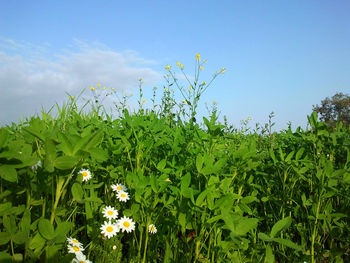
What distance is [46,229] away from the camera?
1.41 m

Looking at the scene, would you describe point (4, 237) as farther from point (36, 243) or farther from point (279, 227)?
point (279, 227)

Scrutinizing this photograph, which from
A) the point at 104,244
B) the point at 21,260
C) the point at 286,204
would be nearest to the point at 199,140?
the point at 286,204

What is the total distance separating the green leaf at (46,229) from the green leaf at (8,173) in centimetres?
22

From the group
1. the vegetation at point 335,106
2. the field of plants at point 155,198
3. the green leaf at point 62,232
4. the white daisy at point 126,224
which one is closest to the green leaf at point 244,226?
the field of plants at point 155,198

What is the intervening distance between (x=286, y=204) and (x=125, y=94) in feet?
14.0

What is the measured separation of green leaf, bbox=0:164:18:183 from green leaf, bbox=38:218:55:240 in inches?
8.7

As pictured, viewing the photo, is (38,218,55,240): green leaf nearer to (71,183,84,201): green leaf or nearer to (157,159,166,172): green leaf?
(71,183,84,201): green leaf

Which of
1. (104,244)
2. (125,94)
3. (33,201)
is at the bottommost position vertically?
(104,244)

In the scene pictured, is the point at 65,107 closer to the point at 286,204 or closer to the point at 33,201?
the point at 33,201

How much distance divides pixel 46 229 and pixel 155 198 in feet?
2.06

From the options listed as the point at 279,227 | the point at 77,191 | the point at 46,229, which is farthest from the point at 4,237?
the point at 279,227

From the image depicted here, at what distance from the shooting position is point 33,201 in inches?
66.5

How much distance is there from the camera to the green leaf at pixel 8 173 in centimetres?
135

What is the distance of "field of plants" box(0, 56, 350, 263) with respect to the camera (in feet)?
4.69
